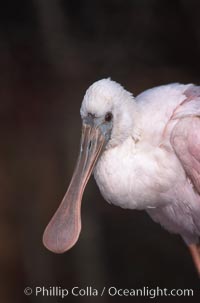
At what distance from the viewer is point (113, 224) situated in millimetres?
3920

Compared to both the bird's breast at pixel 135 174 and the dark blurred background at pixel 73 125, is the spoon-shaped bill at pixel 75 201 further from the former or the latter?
the dark blurred background at pixel 73 125

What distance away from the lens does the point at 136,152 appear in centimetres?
222

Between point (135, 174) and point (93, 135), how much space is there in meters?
0.17

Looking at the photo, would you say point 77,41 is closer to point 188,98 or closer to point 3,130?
point 3,130

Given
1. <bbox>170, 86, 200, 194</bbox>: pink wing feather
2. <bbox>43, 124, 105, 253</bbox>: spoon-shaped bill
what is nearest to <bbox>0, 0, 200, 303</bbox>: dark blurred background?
<bbox>43, 124, 105, 253</bbox>: spoon-shaped bill

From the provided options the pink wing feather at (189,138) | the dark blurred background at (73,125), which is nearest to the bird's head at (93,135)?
the pink wing feather at (189,138)

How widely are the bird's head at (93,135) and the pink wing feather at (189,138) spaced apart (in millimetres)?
145

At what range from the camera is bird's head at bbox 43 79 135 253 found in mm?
2152

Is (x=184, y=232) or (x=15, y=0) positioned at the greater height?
(x=15, y=0)

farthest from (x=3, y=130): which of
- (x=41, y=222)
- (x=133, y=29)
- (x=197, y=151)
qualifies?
(x=197, y=151)

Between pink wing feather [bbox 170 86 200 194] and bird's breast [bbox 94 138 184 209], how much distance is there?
4 centimetres

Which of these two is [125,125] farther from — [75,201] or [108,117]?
[75,201]

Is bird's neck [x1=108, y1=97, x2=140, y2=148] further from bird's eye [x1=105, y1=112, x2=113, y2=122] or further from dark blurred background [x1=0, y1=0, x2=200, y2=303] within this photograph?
dark blurred background [x1=0, y1=0, x2=200, y2=303]

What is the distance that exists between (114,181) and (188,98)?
0.35m
